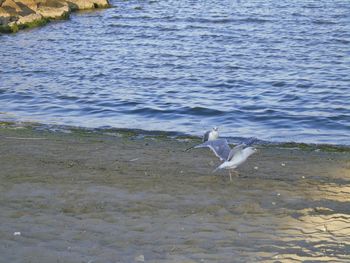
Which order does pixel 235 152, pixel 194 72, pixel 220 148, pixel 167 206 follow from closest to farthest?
pixel 167 206, pixel 235 152, pixel 220 148, pixel 194 72

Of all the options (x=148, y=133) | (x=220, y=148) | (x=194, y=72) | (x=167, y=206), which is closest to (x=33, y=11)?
(x=194, y=72)

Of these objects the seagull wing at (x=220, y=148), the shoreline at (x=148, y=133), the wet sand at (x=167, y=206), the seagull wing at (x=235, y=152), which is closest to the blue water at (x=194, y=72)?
the shoreline at (x=148, y=133)

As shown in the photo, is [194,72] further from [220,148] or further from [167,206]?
[167,206]

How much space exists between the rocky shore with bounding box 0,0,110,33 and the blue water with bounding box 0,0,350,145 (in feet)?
2.69

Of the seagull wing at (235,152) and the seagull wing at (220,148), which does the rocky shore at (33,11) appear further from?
the seagull wing at (235,152)

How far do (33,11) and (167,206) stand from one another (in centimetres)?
2695

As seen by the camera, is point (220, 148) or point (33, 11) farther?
point (33, 11)

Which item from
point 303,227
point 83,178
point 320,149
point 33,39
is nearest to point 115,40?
point 33,39

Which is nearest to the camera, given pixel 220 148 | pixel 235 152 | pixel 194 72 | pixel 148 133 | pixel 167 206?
pixel 167 206

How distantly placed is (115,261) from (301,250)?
5.96ft

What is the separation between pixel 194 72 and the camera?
20906 millimetres

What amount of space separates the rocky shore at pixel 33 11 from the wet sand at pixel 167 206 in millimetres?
20241

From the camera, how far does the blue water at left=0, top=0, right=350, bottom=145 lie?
51.0ft

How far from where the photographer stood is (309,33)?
27.2 m
